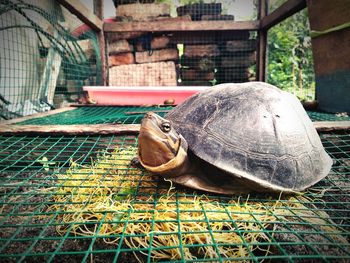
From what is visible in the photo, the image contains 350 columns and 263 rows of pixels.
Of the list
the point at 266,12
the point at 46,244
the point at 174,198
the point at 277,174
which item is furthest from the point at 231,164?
the point at 266,12

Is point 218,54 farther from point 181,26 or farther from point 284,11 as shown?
point 284,11

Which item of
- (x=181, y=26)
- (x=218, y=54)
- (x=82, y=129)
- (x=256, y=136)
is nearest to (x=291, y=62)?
(x=218, y=54)

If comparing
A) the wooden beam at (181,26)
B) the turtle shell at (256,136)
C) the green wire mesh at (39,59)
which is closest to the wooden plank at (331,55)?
the wooden beam at (181,26)

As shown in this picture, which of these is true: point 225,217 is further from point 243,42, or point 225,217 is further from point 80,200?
→ point 243,42

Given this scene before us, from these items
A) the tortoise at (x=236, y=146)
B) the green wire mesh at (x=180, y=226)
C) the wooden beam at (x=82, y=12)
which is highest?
the wooden beam at (x=82, y=12)

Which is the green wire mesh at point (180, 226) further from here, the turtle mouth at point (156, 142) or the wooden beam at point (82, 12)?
the wooden beam at point (82, 12)

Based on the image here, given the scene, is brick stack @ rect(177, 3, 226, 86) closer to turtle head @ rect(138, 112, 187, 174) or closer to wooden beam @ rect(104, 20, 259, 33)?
wooden beam @ rect(104, 20, 259, 33)
